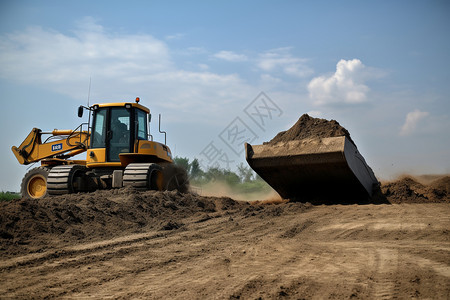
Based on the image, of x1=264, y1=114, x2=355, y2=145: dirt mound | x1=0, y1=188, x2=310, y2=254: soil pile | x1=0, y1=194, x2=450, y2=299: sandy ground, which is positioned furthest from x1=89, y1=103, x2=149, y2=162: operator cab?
x1=0, y1=194, x2=450, y2=299: sandy ground

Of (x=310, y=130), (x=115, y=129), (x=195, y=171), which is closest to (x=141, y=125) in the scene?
(x=115, y=129)

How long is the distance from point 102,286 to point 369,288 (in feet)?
7.99

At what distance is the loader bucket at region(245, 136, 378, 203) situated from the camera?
9289 millimetres

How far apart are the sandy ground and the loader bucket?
1882 millimetres

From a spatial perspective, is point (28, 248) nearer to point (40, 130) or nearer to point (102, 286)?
point (102, 286)

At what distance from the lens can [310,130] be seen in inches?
406

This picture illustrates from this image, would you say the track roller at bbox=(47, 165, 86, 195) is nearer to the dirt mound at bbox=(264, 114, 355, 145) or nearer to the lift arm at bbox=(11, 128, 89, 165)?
the lift arm at bbox=(11, 128, 89, 165)

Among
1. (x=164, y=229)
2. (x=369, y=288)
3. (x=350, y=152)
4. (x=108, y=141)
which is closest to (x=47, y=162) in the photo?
(x=108, y=141)

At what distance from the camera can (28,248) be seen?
5.34 meters

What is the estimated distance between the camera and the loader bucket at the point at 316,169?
9289 millimetres

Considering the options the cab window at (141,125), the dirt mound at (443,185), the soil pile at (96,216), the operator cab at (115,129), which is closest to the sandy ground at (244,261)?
the soil pile at (96,216)

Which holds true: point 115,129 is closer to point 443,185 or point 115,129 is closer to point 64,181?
point 64,181

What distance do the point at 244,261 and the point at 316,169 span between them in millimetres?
5446

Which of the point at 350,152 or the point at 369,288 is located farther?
the point at 350,152
